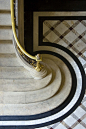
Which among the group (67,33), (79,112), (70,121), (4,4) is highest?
(4,4)

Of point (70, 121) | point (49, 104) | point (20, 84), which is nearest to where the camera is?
point (20, 84)

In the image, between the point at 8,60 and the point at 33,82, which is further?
the point at 33,82

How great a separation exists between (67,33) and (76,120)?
88.2 inches

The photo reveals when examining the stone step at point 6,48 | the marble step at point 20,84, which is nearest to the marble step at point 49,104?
the marble step at point 20,84

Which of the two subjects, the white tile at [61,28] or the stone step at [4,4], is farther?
the white tile at [61,28]

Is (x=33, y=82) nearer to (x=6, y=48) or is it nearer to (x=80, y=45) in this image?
(x=6, y=48)

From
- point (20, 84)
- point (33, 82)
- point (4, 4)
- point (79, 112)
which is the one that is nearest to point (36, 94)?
point (33, 82)

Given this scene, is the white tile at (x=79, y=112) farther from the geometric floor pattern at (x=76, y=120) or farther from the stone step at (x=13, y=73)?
the stone step at (x=13, y=73)

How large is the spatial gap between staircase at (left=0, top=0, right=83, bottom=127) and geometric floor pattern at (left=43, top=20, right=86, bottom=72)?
9.1 inches

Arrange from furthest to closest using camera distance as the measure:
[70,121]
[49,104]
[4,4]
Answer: [70,121], [49,104], [4,4]

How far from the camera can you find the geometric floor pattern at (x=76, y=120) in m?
3.71

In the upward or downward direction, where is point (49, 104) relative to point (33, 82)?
downward

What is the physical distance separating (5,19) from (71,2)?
1.81m

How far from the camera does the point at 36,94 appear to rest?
321 centimetres
